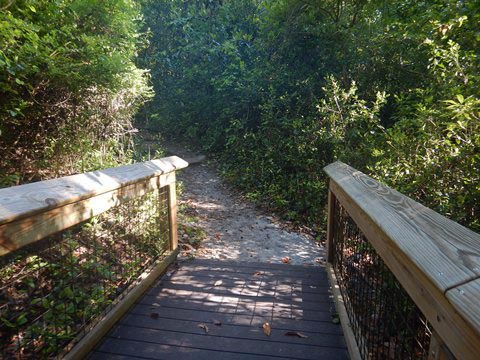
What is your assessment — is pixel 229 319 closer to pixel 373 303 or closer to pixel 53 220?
pixel 373 303

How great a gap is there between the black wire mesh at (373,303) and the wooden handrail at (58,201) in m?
1.80

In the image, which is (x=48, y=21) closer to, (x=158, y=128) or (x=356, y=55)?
(x=356, y=55)

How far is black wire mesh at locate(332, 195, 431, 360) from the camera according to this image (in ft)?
6.09

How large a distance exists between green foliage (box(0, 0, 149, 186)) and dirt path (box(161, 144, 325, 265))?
1.99 metres

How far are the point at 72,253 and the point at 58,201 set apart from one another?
54.4 inches

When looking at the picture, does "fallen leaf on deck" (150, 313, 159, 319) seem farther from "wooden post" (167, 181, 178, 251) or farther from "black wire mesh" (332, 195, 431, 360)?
"black wire mesh" (332, 195, 431, 360)

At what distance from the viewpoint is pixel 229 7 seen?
1050 cm

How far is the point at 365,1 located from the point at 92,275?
7.46 m

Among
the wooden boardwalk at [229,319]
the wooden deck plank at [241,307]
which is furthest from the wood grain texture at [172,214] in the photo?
the wooden deck plank at [241,307]

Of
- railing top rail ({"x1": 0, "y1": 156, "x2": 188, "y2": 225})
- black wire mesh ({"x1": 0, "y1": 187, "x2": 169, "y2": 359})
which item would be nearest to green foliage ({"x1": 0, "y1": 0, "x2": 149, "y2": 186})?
black wire mesh ({"x1": 0, "y1": 187, "x2": 169, "y2": 359})

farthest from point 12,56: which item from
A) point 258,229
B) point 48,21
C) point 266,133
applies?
point 266,133

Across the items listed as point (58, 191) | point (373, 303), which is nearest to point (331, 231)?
point (373, 303)

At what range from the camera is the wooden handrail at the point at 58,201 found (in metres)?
1.44

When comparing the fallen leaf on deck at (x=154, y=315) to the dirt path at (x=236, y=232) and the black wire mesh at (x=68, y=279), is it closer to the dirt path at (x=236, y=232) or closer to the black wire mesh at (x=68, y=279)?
the black wire mesh at (x=68, y=279)
